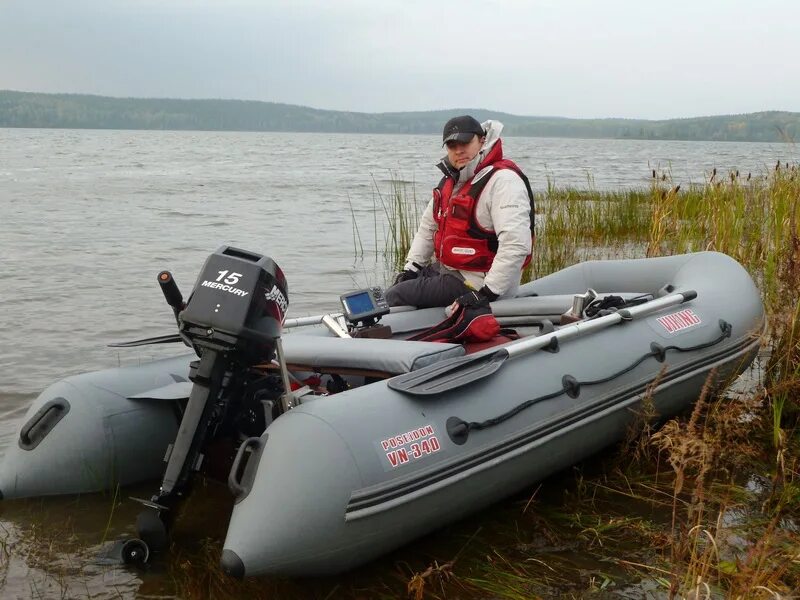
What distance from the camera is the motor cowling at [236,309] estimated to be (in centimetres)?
261

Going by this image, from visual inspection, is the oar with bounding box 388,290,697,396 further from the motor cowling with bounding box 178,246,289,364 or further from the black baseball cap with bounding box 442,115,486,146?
the black baseball cap with bounding box 442,115,486,146

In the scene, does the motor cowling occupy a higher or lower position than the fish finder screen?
higher

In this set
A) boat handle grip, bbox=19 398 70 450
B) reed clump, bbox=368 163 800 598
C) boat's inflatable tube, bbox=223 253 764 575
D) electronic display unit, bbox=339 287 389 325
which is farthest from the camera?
electronic display unit, bbox=339 287 389 325

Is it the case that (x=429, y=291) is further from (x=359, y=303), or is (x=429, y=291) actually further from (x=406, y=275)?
(x=359, y=303)

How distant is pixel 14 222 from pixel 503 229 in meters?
9.09

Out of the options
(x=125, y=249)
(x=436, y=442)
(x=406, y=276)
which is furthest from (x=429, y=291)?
(x=125, y=249)

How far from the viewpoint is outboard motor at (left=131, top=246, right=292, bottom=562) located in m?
2.62

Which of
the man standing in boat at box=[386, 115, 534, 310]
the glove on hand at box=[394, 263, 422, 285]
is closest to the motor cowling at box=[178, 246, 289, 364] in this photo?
the man standing in boat at box=[386, 115, 534, 310]

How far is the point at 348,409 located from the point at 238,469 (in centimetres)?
39

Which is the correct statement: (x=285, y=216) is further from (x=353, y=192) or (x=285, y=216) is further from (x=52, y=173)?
(x=52, y=173)

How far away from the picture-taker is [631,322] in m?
3.75

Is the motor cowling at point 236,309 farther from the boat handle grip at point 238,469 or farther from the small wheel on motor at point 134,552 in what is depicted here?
the small wheel on motor at point 134,552

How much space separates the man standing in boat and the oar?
0.44 metres

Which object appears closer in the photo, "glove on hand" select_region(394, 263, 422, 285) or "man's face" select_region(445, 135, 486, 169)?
"man's face" select_region(445, 135, 486, 169)
